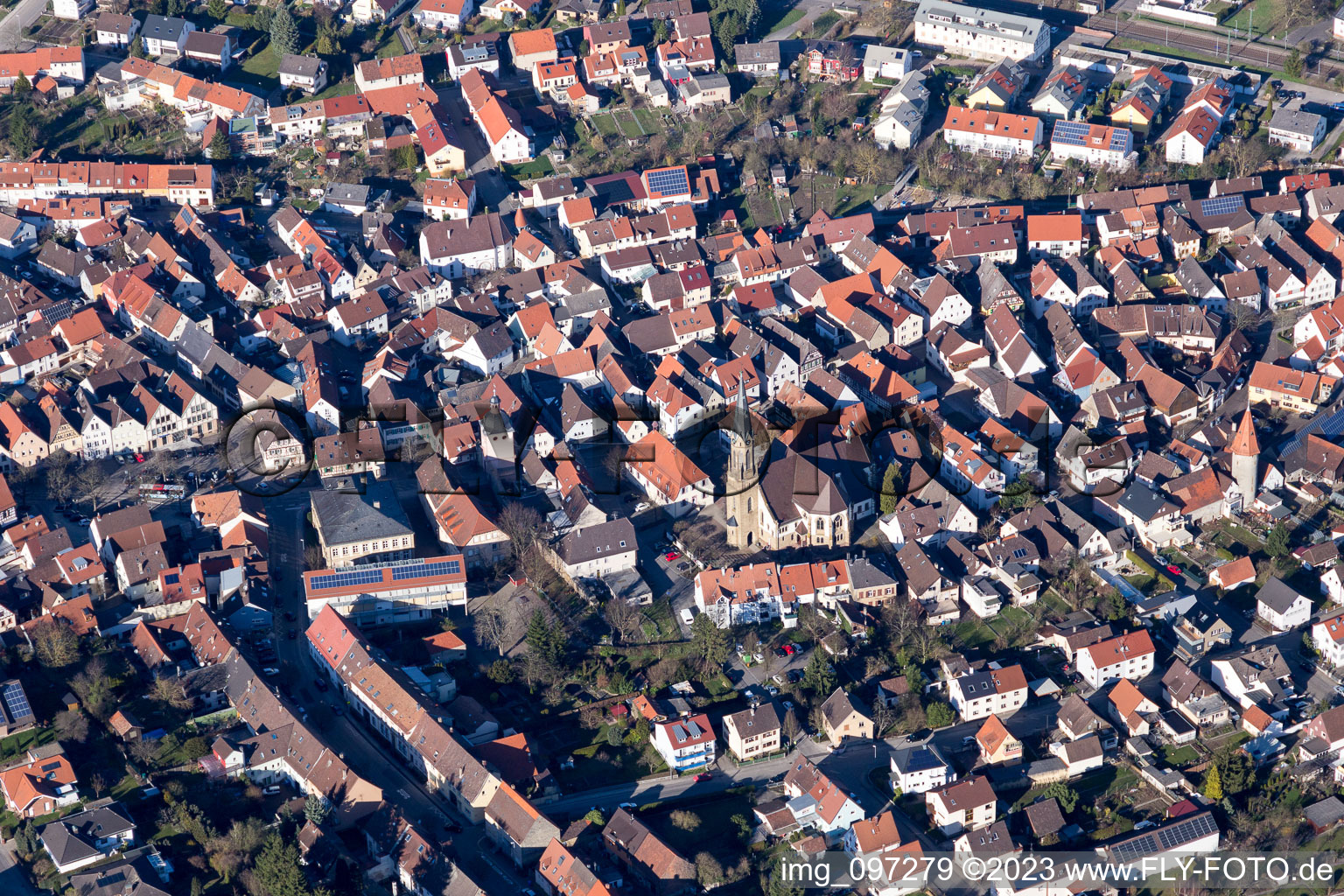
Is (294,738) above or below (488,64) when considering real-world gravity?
below

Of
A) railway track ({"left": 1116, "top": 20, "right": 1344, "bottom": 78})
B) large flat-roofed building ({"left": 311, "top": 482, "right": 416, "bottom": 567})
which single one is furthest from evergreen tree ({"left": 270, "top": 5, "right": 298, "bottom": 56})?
railway track ({"left": 1116, "top": 20, "right": 1344, "bottom": 78})

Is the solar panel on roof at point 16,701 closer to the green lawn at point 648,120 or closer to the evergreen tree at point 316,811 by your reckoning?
the evergreen tree at point 316,811

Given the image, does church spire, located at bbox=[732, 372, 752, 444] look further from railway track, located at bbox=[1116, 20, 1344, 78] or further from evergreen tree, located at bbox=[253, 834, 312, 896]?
railway track, located at bbox=[1116, 20, 1344, 78]

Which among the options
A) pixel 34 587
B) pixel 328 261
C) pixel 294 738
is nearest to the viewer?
pixel 294 738

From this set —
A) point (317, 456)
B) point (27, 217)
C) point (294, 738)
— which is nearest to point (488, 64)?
point (27, 217)

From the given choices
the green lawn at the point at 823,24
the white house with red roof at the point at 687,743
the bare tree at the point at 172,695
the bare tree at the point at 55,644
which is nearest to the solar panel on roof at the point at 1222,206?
the green lawn at the point at 823,24

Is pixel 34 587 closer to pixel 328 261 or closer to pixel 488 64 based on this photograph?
pixel 328 261

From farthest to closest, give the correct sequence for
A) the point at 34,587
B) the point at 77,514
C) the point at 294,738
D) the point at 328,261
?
the point at 328,261 → the point at 77,514 → the point at 34,587 → the point at 294,738
